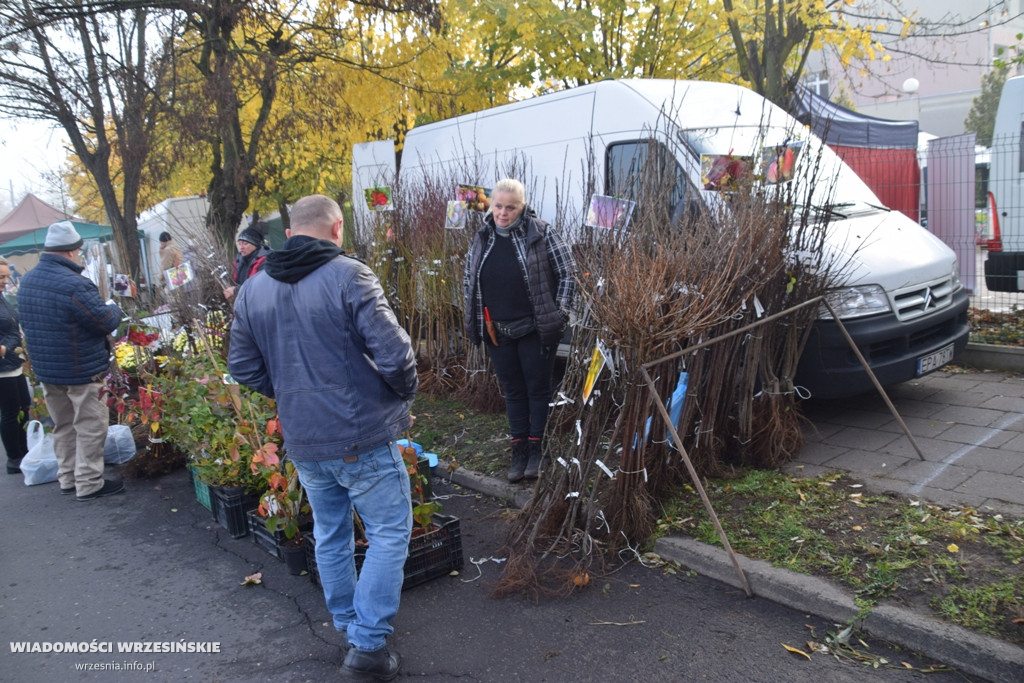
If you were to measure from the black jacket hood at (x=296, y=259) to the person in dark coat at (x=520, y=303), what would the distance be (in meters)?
1.80

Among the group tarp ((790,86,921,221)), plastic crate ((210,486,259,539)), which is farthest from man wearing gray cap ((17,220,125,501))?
tarp ((790,86,921,221))

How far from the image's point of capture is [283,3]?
425 inches

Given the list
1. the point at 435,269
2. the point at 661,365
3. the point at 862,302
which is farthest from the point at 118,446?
the point at 862,302

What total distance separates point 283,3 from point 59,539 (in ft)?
27.4

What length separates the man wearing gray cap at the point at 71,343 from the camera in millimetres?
5555

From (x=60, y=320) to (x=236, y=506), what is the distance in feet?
6.81

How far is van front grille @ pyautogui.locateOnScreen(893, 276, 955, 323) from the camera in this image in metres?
5.31

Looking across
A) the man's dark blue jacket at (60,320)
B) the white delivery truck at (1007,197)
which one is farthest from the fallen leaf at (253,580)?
the white delivery truck at (1007,197)

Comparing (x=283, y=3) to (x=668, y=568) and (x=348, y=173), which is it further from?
(x=668, y=568)

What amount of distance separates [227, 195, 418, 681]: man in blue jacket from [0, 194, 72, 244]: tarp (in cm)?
2378

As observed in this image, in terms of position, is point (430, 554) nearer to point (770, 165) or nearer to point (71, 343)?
point (770, 165)

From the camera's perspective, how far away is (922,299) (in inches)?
215

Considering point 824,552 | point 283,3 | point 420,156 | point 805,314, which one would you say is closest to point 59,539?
point 824,552

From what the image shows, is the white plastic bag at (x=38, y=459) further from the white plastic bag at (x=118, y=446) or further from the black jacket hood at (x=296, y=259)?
the black jacket hood at (x=296, y=259)
